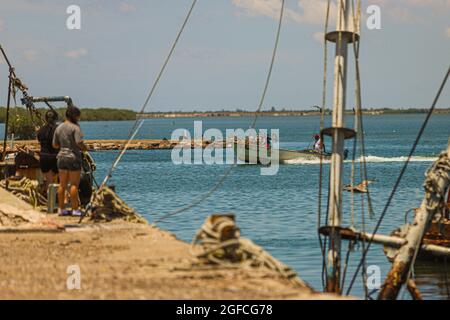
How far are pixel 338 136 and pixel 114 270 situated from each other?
416 centimetres

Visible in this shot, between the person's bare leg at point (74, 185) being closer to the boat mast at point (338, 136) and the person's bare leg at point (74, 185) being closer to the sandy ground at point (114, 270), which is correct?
the sandy ground at point (114, 270)

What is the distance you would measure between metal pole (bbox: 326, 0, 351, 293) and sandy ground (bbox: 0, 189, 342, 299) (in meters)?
2.22

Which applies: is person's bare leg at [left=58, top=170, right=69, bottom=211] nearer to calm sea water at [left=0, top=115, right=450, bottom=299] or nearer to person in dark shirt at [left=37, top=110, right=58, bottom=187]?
person in dark shirt at [left=37, top=110, right=58, bottom=187]

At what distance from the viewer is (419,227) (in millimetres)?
12562

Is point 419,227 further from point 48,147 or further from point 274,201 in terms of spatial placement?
point 274,201

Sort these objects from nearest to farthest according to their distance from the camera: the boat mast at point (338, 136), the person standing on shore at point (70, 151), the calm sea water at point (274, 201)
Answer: the boat mast at point (338, 136)
the person standing on shore at point (70, 151)
the calm sea water at point (274, 201)

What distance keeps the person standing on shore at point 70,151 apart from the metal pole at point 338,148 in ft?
13.2

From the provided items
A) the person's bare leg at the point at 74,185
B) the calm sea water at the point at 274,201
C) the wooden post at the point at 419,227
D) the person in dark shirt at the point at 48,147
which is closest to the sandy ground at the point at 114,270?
the person's bare leg at the point at 74,185

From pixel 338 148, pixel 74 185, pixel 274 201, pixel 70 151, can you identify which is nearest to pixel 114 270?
pixel 338 148

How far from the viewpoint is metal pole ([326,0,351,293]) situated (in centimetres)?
1273

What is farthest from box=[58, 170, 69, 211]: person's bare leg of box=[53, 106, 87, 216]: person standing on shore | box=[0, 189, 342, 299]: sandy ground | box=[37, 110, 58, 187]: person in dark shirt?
box=[37, 110, 58, 187]: person in dark shirt

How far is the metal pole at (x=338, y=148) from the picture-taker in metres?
12.7

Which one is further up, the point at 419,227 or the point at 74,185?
the point at 74,185
